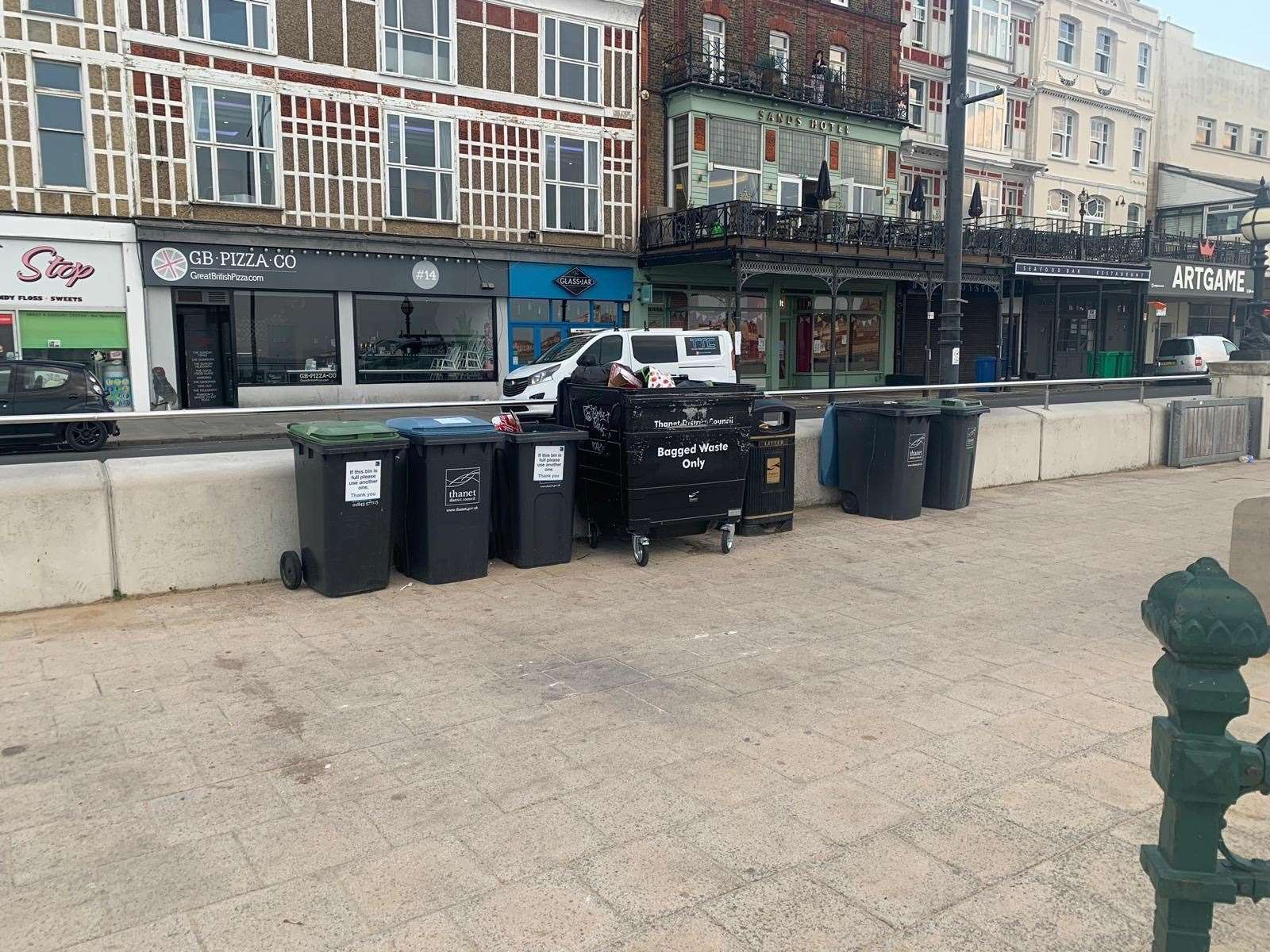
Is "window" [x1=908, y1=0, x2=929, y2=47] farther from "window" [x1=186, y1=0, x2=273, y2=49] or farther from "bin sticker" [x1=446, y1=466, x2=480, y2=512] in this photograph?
"bin sticker" [x1=446, y1=466, x2=480, y2=512]

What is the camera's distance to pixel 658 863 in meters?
3.67

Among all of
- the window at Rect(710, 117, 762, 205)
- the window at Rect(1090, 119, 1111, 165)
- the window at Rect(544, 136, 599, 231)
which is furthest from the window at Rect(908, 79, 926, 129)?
the window at Rect(544, 136, 599, 231)

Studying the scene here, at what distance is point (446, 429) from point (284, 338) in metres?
19.0

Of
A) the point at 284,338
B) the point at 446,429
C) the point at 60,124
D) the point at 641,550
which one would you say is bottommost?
the point at 641,550

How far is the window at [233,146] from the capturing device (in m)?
23.0

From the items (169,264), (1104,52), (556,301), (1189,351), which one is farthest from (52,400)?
(1104,52)

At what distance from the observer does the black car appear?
559 inches

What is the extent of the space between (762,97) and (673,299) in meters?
6.67

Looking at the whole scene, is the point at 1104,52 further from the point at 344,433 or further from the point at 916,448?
the point at 344,433

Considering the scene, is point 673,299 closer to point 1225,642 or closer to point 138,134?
point 138,134

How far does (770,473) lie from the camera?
9.69m

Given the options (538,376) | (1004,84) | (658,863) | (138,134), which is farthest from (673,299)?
(658,863)

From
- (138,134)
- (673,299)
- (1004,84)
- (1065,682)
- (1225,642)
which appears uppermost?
(1004,84)

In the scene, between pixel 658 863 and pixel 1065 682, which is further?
pixel 1065 682
